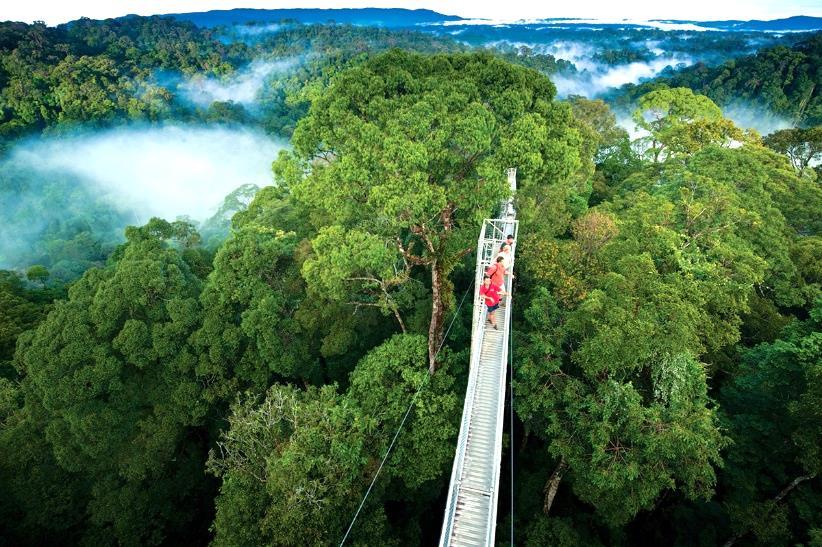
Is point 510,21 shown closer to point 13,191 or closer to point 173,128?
point 173,128

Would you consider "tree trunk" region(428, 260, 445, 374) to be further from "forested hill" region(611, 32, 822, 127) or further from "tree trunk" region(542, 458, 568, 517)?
"forested hill" region(611, 32, 822, 127)

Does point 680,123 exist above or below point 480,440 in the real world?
A: above

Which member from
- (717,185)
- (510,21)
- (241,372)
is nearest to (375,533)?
(241,372)

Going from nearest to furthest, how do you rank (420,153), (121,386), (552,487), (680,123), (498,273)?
(420,153) → (498,273) → (121,386) → (552,487) → (680,123)

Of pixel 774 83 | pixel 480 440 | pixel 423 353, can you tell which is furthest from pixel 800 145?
pixel 774 83

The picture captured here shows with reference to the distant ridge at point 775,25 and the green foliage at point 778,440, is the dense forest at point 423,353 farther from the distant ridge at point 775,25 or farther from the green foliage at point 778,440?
the distant ridge at point 775,25

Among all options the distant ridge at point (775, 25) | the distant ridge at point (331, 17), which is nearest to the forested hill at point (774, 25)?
the distant ridge at point (775, 25)

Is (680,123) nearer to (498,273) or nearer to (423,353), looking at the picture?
(498,273)
